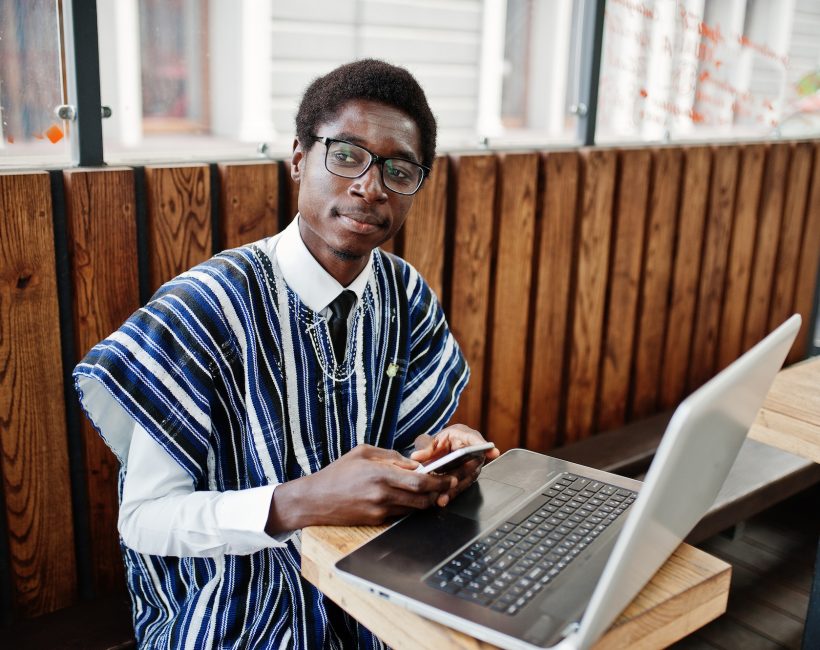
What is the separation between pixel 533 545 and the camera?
1237 millimetres

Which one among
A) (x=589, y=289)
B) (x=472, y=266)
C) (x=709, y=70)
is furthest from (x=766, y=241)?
(x=472, y=266)

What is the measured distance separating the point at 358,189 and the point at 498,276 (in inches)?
57.3

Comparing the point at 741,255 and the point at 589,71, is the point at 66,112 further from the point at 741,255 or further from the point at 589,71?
the point at 741,255

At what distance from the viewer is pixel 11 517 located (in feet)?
6.63

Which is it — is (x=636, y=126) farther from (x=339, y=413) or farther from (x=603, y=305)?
(x=339, y=413)

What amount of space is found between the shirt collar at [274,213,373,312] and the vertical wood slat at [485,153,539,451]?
1375 millimetres

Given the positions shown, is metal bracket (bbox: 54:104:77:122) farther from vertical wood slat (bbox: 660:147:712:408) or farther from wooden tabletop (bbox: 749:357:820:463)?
vertical wood slat (bbox: 660:147:712:408)

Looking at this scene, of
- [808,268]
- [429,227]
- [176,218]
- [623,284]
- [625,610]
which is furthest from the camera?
[808,268]

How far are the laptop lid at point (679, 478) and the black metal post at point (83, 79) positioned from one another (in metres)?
1.57

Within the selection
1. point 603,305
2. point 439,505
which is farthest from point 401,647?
point 603,305

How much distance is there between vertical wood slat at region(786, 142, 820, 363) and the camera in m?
4.30

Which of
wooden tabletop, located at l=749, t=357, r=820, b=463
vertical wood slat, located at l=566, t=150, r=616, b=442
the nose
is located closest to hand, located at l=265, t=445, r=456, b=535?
the nose

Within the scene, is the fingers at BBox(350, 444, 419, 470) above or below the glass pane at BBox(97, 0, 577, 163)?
below

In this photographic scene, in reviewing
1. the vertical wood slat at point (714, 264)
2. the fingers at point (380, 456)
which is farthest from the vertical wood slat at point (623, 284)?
the fingers at point (380, 456)
